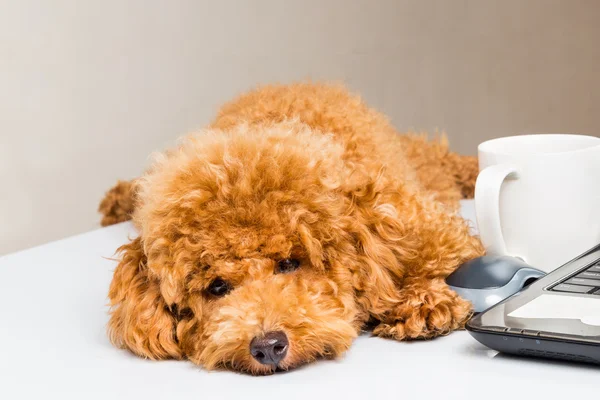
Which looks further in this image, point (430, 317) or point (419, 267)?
point (419, 267)

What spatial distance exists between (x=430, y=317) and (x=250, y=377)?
0.93 ft

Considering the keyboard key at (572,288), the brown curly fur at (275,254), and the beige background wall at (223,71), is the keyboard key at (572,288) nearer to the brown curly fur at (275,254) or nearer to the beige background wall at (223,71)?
the brown curly fur at (275,254)

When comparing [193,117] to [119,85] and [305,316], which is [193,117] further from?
[305,316]

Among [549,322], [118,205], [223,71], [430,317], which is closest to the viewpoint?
[549,322]

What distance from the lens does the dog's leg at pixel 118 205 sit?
2.34 meters

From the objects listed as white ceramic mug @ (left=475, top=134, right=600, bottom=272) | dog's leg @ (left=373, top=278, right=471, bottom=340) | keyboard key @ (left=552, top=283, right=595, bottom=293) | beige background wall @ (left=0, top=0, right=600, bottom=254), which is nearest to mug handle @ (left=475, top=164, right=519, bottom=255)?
white ceramic mug @ (left=475, top=134, right=600, bottom=272)

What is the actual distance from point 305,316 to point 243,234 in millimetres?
149

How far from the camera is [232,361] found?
1.16 m

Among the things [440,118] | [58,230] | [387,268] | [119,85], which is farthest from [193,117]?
[387,268]

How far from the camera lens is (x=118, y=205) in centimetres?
236

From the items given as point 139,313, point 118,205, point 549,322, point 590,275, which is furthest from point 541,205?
point 118,205

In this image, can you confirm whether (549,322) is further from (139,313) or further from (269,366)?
(139,313)

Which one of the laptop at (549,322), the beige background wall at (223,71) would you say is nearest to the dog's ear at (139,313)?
the laptop at (549,322)

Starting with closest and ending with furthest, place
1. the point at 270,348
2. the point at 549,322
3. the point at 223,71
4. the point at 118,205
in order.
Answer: the point at 549,322
the point at 270,348
the point at 118,205
the point at 223,71
